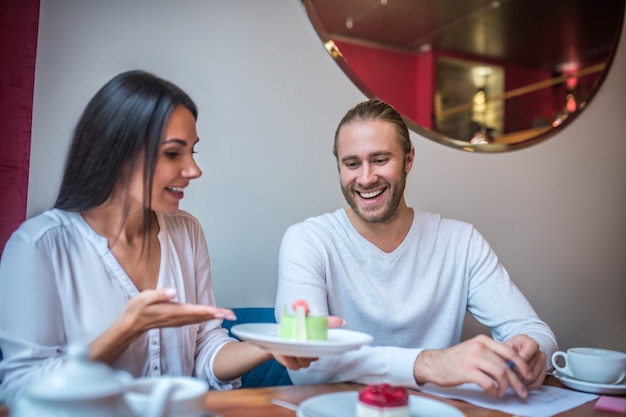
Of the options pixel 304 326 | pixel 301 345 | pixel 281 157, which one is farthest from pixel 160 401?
pixel 281 157

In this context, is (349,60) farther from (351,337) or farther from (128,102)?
(351,337)

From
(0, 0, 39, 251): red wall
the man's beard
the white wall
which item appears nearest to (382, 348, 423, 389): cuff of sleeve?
the man's beard

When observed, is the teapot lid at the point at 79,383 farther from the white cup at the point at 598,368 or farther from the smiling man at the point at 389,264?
the white cup at the point at 598,368

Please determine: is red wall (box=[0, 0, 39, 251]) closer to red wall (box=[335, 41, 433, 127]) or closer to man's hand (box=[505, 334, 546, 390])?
red wall (box=[335, 41, 433, 127])

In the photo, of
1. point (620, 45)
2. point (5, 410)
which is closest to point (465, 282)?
point (5, 410)

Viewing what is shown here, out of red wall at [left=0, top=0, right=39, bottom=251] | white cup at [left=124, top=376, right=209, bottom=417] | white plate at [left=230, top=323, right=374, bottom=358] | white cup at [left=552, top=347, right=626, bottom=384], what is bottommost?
white cup at [left=552, top=347, right=626, bottom=384]

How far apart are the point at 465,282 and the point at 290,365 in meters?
0.78

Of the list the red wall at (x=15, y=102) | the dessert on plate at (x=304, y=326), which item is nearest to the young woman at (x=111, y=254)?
the dessert on plate at (x=304, y=326)

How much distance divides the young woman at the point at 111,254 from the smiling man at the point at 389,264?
1.05 ft

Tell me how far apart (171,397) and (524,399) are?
2.71 ft

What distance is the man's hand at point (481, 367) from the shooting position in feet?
3.86

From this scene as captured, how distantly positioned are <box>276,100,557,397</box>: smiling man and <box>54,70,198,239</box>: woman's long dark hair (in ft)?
1.76

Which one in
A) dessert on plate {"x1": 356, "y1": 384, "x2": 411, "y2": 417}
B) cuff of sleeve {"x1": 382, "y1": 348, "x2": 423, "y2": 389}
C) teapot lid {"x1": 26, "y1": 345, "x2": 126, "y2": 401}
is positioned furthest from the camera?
cuff of sleeve {"x1": 382, "y1": 348, "x2": 423, "y2": 389}

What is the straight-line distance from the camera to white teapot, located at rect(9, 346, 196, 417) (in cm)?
62
